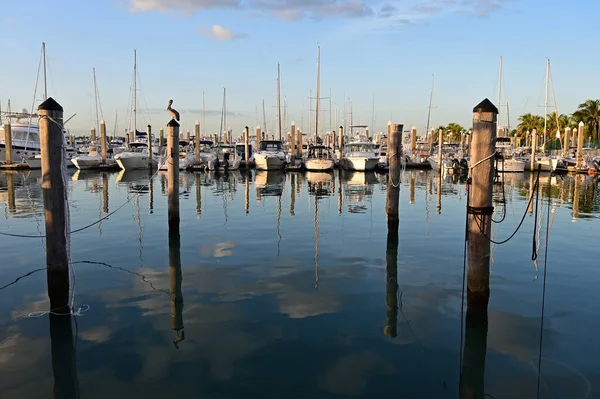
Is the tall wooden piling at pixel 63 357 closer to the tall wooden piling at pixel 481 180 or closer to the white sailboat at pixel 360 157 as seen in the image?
the tall wooden piling at pixel 481 180

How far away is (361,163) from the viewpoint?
46.2 meters

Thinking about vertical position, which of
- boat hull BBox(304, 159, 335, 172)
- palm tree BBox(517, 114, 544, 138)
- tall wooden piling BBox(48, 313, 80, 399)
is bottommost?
tall wooden piling BBox(48, 313, 80, 399)

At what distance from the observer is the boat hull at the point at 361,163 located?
46.2 meters

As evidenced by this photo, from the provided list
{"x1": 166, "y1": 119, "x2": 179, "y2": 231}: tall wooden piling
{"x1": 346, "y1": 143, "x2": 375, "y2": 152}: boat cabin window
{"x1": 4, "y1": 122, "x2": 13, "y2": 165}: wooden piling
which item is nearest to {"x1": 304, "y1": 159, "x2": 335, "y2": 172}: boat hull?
{"x1": 346, "y1": 143, "x2": 375, "y2": 152}: boat cabin window

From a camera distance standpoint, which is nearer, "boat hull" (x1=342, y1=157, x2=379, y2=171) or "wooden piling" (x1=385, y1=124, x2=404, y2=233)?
"wooden piling" (x1=385, y1=124, x2=404, y2=233)

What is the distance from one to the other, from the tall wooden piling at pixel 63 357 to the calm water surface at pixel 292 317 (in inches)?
1.1

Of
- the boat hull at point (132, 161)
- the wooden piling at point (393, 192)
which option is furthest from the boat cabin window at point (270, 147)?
the wooden piling at point (393, 192)

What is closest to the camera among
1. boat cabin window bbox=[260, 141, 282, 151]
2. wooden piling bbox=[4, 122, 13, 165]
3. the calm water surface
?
the calm water surface

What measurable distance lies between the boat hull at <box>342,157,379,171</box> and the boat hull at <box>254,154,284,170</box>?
664 cm

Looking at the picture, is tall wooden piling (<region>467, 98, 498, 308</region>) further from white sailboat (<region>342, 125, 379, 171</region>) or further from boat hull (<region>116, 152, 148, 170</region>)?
boat hull (<region>116, 152, 148, 170</region>)

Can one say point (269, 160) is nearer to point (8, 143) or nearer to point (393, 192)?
point (8, 143)

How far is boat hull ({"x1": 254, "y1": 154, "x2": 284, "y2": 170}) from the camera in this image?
47281 millimetres

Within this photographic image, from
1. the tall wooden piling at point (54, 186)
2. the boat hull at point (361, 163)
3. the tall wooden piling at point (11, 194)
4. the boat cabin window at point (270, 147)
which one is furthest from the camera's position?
the boat cabin window at point (270, 147)

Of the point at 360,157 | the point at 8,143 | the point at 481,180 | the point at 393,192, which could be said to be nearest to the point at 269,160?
the point at 360,157
